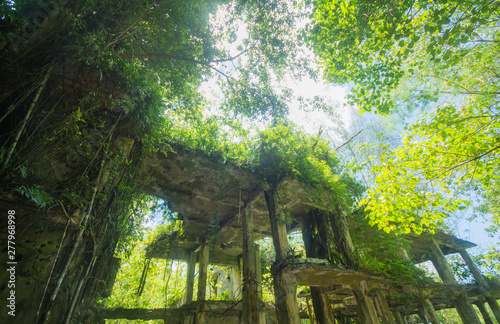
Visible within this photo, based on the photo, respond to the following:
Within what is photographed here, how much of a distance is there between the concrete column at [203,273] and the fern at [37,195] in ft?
25.7

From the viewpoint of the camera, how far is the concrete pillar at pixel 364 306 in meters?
6.36

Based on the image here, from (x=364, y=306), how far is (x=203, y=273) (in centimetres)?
612

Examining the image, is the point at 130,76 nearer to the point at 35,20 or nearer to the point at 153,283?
the point at 35,20

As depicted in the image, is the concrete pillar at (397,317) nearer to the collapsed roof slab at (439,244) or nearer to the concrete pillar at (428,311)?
the concrete pillar at (428,311)

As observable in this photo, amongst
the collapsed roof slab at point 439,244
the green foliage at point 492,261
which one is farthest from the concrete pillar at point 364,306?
the green foliage at point 492,261

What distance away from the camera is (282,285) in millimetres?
5277

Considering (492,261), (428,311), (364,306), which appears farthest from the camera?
(492,261)

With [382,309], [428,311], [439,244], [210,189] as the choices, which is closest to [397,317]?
[428,311]

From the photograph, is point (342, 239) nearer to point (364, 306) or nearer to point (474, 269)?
point (364, 306)

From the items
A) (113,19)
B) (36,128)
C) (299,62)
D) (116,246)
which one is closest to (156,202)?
(116,246)

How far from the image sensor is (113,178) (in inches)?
153

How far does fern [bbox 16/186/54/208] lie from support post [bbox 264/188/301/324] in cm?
469

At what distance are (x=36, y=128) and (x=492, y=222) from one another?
73.2ft

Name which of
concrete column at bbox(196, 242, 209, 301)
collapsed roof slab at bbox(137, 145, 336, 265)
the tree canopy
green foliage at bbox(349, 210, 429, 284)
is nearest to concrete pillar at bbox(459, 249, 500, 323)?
green foliage at bbox(349, 210, 429, 284)
